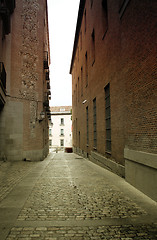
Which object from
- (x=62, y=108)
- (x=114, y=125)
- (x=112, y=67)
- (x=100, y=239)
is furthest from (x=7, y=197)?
(x=62, y=108)

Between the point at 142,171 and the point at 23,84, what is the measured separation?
11.9 metres

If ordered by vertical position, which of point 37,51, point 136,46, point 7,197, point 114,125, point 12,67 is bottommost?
point 7,197

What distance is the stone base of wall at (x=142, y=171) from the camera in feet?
16.5

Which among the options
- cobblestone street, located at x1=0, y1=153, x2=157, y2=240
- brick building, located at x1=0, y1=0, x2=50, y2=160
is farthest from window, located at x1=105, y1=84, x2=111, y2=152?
brick building, located at x1=0, y1=0, x2=50, y2=160

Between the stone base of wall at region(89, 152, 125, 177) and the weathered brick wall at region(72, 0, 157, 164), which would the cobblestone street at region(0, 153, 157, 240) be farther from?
the weathered brick wall at region(72, 0, 157, 164)

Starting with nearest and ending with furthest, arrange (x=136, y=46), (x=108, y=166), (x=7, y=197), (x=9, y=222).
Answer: (x=9, y=222) → (x=7, y=197) → (x=136, y=46) → (x=108, y=166)

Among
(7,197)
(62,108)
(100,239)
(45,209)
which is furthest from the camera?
(62,108)

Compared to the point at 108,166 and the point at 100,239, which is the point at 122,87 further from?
the point at 100,239

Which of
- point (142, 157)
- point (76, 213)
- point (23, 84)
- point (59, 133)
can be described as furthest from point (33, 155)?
point (59, 133)

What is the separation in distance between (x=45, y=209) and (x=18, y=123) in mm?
10601

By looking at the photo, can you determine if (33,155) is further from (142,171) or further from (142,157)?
(142,157)

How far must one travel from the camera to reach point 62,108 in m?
57.2

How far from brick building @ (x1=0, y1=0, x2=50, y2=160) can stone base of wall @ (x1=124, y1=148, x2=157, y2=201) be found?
9.45m

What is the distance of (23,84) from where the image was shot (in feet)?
49.0
